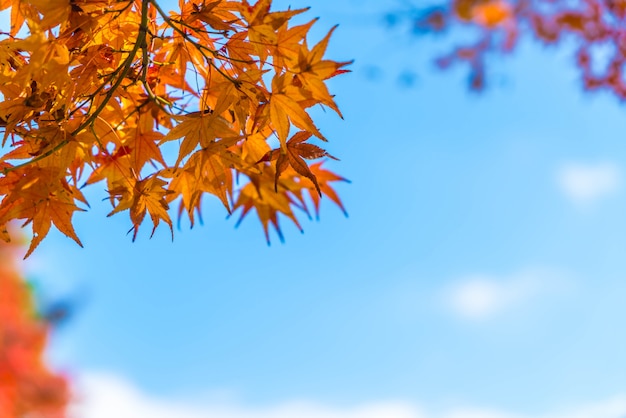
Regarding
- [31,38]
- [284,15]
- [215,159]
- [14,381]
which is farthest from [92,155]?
[14,381]

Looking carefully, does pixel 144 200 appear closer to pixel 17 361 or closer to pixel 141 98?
pixel 141 98

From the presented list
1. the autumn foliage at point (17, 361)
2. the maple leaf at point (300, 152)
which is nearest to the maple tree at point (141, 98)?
the maple leaf at point (300, 152)

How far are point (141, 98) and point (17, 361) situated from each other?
1441cm

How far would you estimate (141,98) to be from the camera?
1459 millimetres

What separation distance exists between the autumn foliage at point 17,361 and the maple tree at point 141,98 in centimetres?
1238

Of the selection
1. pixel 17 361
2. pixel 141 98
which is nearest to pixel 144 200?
pixel 141 98

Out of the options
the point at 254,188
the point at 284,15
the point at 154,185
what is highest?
the point at 254,188

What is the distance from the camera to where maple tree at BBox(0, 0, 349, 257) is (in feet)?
3.72

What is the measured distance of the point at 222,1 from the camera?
1.25 metres

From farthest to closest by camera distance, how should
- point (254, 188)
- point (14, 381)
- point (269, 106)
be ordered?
point (14, 381)
point (254, 188)
point (269, 106)

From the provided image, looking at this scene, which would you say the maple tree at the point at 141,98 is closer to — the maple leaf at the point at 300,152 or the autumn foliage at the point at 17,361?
the maple leaf at the point at 300,152

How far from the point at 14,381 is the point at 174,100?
44.8ft

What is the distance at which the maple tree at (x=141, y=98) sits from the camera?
44.7 inches

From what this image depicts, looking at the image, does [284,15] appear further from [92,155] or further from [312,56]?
[92,155]
